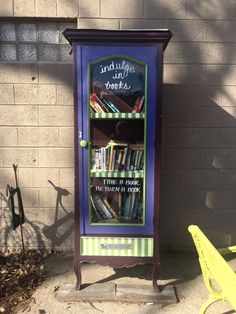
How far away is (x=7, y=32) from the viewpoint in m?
3.65

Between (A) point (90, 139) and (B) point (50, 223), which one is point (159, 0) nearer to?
(A) point (90, 139)

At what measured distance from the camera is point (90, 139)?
2914 millimetres

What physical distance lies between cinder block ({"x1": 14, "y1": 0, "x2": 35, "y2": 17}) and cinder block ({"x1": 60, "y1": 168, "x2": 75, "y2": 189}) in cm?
164

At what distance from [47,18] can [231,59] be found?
6.39 ft

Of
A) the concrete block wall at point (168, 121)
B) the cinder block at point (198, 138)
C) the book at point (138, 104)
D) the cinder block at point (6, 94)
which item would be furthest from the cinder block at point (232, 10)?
the cinder block at point (6, 94)

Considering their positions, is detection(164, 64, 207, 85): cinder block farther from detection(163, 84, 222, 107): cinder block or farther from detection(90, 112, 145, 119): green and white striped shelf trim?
detection(90, 112, 145, 119): green and white striped shelf trim

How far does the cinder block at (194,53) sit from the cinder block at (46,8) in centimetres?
122

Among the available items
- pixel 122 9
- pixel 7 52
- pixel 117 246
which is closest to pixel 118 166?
pixel 117 246

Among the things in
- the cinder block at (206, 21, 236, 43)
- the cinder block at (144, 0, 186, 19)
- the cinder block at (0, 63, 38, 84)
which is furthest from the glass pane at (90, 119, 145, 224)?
the cinder block at (206, 21, 236, 43)

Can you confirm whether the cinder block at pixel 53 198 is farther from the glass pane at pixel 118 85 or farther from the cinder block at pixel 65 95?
the glass pane at pixel 118 85

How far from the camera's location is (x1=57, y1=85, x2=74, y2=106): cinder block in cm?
361

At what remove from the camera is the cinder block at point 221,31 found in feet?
11.7

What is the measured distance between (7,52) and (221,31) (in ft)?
7.39

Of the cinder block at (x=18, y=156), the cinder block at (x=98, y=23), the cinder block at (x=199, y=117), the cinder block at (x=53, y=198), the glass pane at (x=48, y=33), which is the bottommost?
the cinder block at (x=53, y=198)
